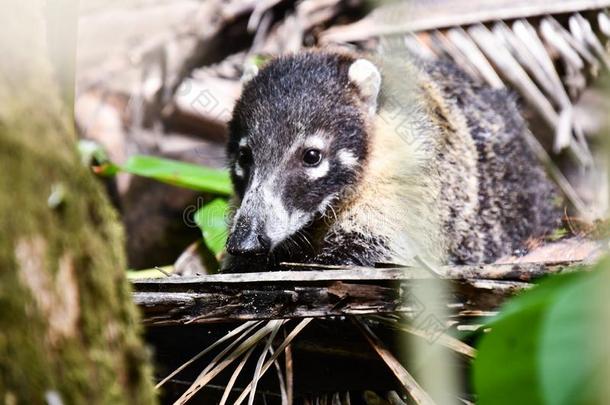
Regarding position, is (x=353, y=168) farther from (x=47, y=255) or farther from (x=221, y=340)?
(x=47, y=255)

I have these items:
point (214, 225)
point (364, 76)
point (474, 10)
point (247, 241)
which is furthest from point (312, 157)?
point (474, 10)

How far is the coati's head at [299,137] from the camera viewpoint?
3.89 m

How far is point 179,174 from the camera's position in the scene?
5016 mm

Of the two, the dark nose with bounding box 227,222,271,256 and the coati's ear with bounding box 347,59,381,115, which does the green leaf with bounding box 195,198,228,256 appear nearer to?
the dark nose with bounding box 227,222,271,256

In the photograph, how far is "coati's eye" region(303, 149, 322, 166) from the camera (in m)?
4.05

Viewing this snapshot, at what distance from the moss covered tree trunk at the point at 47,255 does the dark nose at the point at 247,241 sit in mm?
1912

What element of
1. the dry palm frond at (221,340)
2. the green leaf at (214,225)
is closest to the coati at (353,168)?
the green leaf at (214,225)

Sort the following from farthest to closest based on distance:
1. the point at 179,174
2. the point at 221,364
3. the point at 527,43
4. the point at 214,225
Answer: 1. the point at 527,43
2. the point at 179,174
3. the point at 214,225
4. the point at 221,364

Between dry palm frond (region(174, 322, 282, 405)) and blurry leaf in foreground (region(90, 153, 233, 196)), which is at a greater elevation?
blurry leaf in foreground (region(90, 153, 233, 196))

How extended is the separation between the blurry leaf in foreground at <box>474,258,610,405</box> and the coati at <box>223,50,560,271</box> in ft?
7.19

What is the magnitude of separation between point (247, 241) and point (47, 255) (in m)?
2.11

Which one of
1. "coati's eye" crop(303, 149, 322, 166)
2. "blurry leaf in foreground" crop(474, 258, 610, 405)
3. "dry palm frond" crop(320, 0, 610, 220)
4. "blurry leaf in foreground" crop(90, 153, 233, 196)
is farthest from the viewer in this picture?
"dry palm frond" crop(320, 0, 610, 220)

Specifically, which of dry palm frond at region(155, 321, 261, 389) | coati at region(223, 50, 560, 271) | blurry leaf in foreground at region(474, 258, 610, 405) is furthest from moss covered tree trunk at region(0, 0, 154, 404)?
coati at region(223, 50, 560, 271)

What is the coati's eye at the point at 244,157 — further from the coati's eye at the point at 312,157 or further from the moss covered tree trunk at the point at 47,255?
the moss covered tree trunk at the point at 47,255
